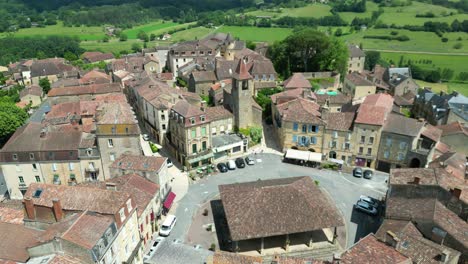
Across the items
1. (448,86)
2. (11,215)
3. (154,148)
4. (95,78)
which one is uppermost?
(95,78)

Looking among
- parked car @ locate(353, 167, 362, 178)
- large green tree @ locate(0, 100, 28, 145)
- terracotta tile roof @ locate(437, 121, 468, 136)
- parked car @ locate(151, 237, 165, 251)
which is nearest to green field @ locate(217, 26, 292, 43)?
terracotta tile roof @ locate(437, 121, 468, 136)

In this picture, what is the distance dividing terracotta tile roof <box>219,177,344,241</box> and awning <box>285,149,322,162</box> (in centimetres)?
1676

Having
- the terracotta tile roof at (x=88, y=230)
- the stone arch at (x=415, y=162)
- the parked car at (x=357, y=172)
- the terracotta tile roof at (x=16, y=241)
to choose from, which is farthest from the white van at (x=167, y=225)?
the stone arch at (x=415, y=162)

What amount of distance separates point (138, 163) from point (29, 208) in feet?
48.5

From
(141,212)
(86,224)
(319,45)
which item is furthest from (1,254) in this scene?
(319,45)

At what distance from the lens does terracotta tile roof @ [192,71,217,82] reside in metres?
89.7

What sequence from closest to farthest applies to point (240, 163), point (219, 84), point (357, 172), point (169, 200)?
point (169, 200), point (357, 172), point (240, 163), point (219, 84)

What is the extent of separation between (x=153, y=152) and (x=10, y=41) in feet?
509

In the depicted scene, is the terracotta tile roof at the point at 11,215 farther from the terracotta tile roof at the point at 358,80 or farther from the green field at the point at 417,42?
the green field at the point at 417,42

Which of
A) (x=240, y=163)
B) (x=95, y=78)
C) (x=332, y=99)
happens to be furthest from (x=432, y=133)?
(x=95, y=78)

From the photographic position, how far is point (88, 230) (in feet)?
111

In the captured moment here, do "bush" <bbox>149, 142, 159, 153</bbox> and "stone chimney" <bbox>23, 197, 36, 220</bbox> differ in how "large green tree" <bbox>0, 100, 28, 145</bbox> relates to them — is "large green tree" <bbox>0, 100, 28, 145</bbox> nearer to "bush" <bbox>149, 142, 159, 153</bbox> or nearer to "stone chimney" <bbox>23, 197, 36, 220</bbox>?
"bush" <bbox>149, 142, 159, 153</bbox>

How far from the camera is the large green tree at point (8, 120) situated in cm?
7206

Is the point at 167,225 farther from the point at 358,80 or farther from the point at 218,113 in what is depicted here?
the point at 358,80
